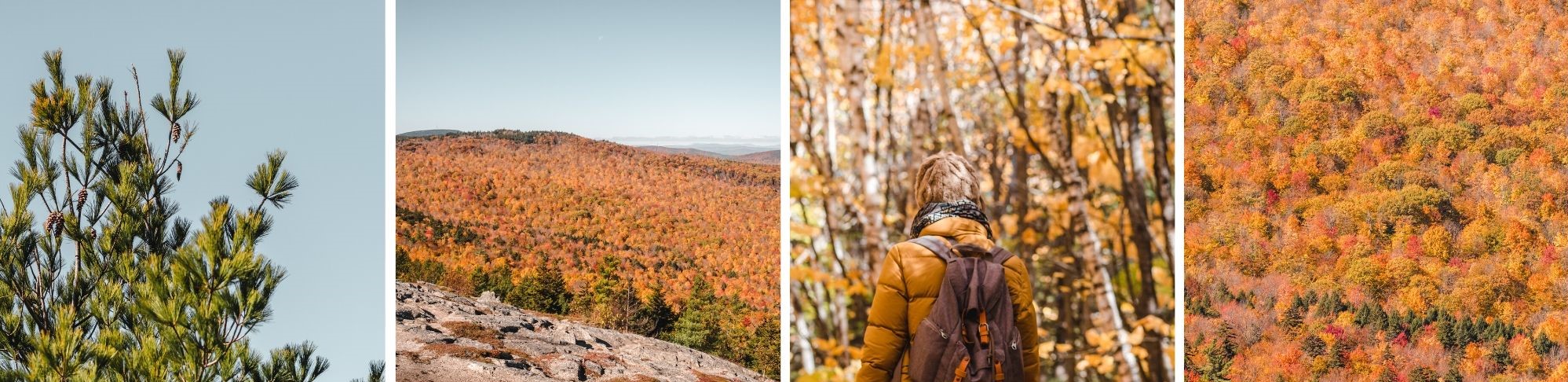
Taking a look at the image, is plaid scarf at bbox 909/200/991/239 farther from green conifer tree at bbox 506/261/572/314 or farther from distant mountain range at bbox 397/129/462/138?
distant mountain range at bbox 397/129/462/138

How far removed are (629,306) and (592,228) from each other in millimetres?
362

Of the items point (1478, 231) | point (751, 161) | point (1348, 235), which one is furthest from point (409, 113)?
point (1478, 231)

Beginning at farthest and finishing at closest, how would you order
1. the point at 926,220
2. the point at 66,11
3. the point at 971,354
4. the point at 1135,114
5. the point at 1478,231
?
the point at 66,11
the point at 1135,114
the point at 1478,231
the point at 926,220
the point at 971,354

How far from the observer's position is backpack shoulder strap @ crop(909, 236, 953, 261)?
3.31 m

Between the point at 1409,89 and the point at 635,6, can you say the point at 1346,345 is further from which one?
the point at 635,6

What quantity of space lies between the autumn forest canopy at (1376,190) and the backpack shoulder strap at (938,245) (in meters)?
1.17

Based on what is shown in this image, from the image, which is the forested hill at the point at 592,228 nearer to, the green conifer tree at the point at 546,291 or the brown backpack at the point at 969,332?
the green conifer tree at the point at 546,291

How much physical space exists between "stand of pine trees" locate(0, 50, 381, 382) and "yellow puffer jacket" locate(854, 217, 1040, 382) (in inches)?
71.8

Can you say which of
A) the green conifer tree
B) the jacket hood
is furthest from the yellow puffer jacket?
the green conifer tree

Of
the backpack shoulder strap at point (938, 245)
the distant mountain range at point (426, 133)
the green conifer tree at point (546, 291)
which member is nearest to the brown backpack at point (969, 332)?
the backpack shoulder strap at point (938, 245)

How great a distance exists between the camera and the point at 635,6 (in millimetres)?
4363

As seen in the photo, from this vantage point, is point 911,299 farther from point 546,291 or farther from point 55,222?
point 55,222

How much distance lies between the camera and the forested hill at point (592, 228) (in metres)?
4.25

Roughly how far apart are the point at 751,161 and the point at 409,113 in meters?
1.47
